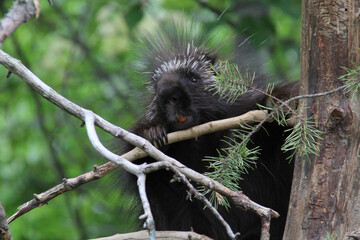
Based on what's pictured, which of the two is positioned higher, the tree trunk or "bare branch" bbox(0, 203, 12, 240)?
the tree trunk

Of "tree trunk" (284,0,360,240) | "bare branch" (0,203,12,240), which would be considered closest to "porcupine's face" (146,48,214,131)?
"tree trunk" (284,0,360,240)

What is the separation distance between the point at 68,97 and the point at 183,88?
2.78m

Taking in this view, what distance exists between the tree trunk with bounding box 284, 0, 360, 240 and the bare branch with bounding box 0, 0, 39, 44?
163cm

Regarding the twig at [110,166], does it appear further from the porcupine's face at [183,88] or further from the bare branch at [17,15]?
the bare branch at [17,15]

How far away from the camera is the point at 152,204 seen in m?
2.73

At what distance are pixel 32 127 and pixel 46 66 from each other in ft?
2.11

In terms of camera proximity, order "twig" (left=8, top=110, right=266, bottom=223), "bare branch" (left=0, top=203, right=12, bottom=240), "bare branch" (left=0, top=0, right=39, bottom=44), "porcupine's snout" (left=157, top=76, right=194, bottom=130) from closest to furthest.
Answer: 1. "bare branch" (left=0, top=203, right=12, bottom=240)
2. "twig" (left=8, top=110, right=266, bottom=223)
3. "porcupine's snout" (left=157, top=76, right=194, bottom=130)
4. "bare branch" (left=0, top=0, right=39, bottom=44)

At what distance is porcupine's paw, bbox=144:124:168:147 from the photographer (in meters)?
2.35

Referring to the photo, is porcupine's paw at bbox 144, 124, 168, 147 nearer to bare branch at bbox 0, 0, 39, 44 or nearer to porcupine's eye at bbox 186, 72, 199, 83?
porcupine's eye at bbox 186, 72, 199, 83

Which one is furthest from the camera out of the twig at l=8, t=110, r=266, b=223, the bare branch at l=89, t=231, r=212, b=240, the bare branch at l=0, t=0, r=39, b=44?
the bare branch at l=0, t=0, r=39, b=44

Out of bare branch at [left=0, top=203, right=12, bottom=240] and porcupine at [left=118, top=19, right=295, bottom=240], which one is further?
porcupine at [left=118, top=19, right=295, bottom=240]

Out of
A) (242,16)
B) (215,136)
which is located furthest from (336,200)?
(242,16)

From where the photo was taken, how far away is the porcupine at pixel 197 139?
239cm

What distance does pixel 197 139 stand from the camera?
8.68 ft
